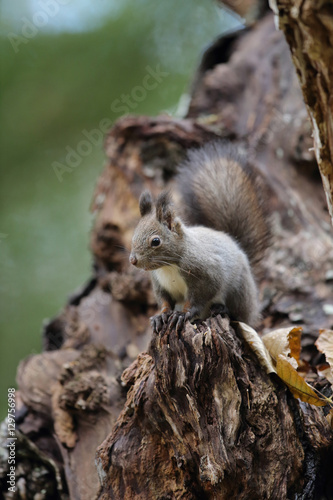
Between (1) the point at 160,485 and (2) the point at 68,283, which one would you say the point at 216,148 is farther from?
(2) the point at 68,283

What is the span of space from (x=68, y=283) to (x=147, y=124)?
221 centimetres

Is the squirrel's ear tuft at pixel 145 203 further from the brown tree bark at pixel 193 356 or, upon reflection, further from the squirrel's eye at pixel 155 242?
the brown tree bark at pixel 193 356

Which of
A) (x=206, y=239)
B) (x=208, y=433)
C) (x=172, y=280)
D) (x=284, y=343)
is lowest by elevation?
(x=208, y=433)

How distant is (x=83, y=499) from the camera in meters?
2.01

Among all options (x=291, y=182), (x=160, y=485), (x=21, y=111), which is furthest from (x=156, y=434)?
(x=21, y=111)

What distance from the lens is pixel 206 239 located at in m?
2.23

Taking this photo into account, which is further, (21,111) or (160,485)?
(21,111)

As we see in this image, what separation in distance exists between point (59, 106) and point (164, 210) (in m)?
3.13

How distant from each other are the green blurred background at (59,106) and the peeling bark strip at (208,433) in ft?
9.01

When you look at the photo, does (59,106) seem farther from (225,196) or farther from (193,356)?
(193,356)

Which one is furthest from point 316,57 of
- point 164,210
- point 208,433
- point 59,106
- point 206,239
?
point 59,106

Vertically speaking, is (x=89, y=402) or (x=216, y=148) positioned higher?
(x=216, y=148)

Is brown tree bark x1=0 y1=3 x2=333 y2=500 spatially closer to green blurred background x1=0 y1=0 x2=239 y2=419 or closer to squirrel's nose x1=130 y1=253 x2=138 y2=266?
squirrel's nose x1=130 y1=253 x2=138 y2=266

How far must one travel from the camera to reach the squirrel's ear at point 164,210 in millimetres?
2070
